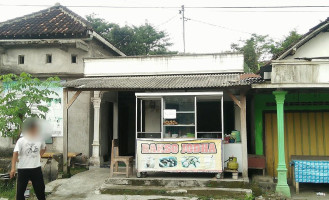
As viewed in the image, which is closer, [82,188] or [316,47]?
[82,188]

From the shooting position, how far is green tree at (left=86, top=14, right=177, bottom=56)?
28484 millimetres

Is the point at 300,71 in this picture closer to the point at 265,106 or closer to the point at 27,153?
the point at 265,106

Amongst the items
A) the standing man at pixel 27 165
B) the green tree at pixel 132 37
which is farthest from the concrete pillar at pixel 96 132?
the green tree at pixel 132 37

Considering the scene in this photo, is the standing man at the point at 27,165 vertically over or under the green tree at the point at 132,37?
under

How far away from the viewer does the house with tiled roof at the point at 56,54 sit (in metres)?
13.0

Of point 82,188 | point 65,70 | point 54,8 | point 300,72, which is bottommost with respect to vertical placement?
point 82,188

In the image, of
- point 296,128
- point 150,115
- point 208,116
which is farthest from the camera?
point 150,115

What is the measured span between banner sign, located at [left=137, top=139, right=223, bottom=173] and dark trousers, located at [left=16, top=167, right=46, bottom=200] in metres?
3.40

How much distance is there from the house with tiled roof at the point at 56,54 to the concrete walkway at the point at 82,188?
7.83 ft

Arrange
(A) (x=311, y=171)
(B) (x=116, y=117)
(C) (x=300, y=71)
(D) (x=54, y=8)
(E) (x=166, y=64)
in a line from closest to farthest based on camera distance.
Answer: (C) (x=300, y=71), (A) (x=311, y=171), (E) (x=166, y=64), (B) (x=116, y=117), (D) (x=54, y=8)

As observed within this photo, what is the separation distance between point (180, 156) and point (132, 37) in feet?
69.6

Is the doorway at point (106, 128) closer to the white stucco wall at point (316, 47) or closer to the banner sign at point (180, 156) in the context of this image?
the banner sign at point (180, 156)

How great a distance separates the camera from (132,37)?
95.6 feet

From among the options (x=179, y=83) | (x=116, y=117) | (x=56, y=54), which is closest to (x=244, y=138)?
(x=179, y=83)
